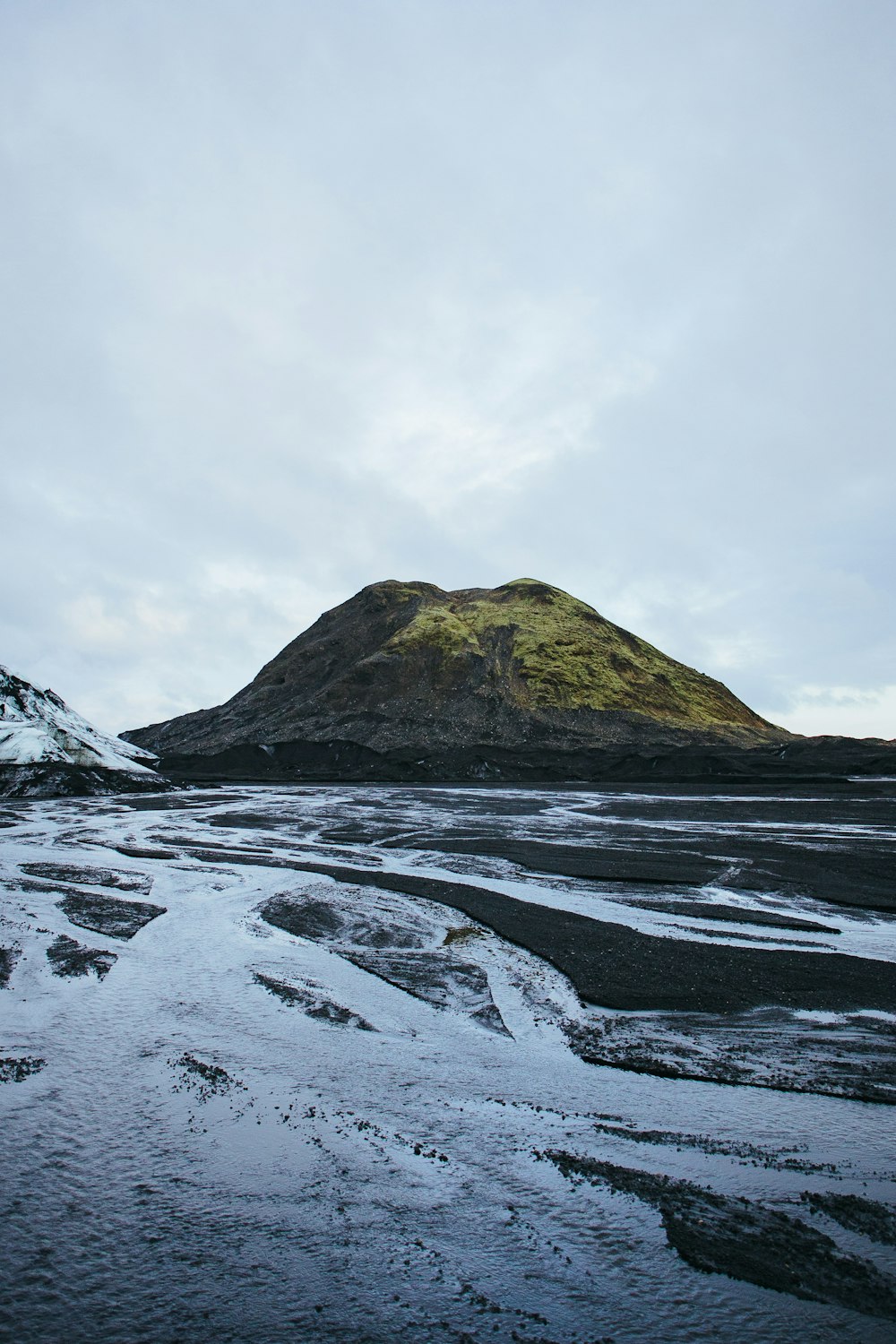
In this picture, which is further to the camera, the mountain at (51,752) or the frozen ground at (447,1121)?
the mountain at (51,752)

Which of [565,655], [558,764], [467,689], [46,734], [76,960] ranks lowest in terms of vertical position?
[76,960]

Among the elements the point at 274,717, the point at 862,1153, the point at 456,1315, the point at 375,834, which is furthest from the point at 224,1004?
the point at 274,717

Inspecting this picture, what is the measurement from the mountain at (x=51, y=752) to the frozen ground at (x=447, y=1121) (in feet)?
86.3

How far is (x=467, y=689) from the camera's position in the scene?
236 ft

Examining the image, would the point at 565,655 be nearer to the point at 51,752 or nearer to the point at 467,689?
the point at 467,689

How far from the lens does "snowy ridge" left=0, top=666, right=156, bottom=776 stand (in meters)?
33.8

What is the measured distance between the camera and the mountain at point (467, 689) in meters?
62.7

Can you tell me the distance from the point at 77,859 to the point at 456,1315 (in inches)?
493

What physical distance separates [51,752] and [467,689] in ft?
140

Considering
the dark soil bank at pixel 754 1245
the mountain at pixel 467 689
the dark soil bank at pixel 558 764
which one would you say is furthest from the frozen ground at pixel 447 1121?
the mountain at pixel 467 689

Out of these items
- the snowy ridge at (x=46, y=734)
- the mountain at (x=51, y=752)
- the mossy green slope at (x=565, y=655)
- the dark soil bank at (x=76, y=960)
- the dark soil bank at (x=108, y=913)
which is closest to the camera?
the dark soil bank at (x=76, y=960)

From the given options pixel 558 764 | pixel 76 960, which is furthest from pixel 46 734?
pixel 76 960

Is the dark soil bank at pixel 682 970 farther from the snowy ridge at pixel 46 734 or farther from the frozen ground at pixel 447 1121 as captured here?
the snowy ridge at pixel 46 734

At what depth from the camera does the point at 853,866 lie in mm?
12039
